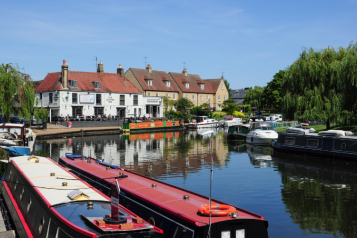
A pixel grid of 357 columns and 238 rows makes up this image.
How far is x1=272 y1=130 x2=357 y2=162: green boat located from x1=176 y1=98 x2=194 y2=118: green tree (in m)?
47.6

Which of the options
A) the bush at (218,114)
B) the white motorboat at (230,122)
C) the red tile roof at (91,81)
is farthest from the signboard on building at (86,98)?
the bush at (218,114)

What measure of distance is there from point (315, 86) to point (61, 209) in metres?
38.1

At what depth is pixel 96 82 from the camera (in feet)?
228

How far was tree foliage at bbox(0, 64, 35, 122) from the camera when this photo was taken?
3828cm

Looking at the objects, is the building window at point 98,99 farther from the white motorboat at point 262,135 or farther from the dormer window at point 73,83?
the white motorboat at point 262,135

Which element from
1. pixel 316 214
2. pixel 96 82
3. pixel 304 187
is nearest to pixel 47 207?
pixel 316 214

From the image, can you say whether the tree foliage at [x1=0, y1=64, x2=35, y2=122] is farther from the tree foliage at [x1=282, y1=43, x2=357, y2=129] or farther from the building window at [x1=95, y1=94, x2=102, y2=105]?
the tree foliage at [x1=282, y1=43, x2=357, y2=129]

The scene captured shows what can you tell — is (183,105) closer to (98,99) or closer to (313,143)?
(98,99)

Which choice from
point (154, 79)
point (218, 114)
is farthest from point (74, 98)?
point (218, 114)

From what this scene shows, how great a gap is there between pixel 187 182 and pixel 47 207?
12883 mm

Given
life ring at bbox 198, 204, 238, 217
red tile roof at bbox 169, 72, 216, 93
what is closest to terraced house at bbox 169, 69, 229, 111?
red tile roof at bbox 169, 72, 216, 93

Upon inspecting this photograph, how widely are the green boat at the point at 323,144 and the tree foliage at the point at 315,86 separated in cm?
671

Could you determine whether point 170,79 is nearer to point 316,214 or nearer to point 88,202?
point 316,214

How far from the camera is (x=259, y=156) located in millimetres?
33938
